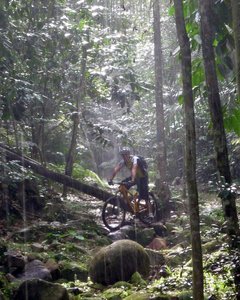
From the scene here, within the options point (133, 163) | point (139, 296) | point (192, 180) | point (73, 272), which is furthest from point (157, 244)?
point (192, 180)

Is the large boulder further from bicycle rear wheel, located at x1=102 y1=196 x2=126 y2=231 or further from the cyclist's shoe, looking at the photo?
the cyclist's shoe

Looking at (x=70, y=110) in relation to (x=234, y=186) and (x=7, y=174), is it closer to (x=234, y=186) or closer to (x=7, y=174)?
(x=7, y=174)

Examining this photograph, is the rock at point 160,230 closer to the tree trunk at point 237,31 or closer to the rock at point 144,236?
the rock at point 144,236

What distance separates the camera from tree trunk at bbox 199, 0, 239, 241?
18.2ft

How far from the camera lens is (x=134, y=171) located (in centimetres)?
1170

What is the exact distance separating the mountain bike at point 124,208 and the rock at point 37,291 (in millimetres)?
5486

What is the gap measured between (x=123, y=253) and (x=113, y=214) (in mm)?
5053

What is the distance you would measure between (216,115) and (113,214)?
7.99 meters

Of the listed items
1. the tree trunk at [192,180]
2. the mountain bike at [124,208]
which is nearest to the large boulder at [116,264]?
the tree trunk at [192,180]

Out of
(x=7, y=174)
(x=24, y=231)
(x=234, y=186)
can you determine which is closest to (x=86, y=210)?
(x=24, y=231)

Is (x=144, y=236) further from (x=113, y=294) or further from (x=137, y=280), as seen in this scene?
(x=113, y=294)

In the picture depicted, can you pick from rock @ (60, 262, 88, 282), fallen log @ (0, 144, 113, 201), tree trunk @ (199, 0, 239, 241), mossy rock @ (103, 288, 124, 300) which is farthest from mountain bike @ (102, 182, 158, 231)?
tree trunk @ (199, 0, 239, 241)

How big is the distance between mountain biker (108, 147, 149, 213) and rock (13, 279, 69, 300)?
5364mm

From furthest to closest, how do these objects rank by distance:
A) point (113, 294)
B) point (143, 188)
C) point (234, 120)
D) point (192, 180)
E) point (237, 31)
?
point (143, 188) < point (113, 294) < point (234, 120) < point (192, 180) < point (237, 31)
